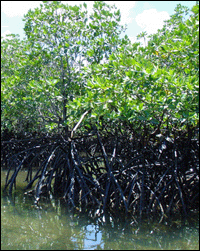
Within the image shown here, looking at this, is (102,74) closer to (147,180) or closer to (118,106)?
(118,106)

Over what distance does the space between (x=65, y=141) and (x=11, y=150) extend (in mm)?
4946

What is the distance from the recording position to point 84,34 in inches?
271

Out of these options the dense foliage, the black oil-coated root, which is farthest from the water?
the dense foliage

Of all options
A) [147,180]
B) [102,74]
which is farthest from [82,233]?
[102,74]

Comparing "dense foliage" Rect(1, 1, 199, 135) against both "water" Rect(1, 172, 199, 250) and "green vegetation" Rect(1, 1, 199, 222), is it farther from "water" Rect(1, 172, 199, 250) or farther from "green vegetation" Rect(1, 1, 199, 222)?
"water" Rect(1, 172, 199, 250)

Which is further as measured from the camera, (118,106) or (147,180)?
(147,180)

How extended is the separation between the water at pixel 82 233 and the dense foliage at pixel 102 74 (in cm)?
150

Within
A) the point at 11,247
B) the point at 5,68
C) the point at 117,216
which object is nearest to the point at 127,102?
the point at 117,216

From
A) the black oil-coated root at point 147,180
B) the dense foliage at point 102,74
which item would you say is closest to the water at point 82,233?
the black oil-coated root at point 147,180

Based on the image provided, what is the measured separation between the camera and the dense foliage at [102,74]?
4320 mm

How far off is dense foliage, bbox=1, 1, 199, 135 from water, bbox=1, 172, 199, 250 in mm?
1497

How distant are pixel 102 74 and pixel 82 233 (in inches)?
98.7

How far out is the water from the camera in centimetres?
405

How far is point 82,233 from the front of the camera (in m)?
4.46
